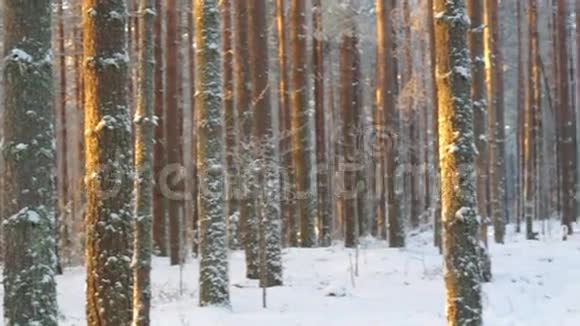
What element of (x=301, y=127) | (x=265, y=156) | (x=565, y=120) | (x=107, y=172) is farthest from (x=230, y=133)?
(x=565, y=120)

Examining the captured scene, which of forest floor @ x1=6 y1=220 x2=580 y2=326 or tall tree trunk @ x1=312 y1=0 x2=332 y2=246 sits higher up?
tall tree trunk @ x1=312 y1=0 x2=332 y2=246

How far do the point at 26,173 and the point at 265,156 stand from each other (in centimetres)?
820

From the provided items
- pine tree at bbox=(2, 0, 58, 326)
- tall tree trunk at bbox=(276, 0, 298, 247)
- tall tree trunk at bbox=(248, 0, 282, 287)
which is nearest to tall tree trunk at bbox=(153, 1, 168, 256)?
tall tree trunk at bbox=(276, 0, 298, 247)

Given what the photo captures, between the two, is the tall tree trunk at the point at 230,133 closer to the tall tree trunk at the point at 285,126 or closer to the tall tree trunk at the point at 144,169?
the tall tree trunk at the point at 285,126

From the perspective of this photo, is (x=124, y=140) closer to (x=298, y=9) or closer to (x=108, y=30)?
(x=108, y=30)

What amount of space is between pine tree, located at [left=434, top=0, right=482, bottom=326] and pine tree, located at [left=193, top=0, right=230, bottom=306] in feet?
14.2

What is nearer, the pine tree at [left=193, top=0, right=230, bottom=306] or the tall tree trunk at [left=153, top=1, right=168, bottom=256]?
the pine tree at [left=193, top=0, right=230, bottom=306]

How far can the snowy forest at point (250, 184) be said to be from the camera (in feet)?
17.0

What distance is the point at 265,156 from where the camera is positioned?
1317cm

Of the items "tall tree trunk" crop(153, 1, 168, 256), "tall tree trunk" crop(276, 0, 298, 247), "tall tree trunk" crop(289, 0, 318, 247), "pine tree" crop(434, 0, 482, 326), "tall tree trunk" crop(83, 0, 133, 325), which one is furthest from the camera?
"tall tree trunk" crop(276, 0, 298, 247)

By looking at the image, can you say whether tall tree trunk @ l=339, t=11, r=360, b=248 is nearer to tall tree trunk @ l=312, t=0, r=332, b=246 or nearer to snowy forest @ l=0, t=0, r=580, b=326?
snowy forest @ l=0, t=0, r=580, b=326

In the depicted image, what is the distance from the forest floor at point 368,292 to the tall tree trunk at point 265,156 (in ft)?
2.07

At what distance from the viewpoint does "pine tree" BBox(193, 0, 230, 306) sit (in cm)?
1125

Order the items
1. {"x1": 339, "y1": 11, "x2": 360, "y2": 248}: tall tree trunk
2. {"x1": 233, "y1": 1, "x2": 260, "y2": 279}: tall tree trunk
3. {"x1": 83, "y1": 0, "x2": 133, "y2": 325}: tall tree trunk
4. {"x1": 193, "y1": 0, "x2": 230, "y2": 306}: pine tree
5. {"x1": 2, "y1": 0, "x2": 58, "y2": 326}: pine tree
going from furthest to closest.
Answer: {"x1": 339, "y1": 11, "x2": 360, "y2": 248}: tall tree trunk, {"x1": 233, "y1": 1, "x2": 260, "y2": 279}: tall tree trunk, {"x1": 193, "y1": 0, "x2": 230, "y2": 306}: pine tree, {"x1": 83, "y1": 0, "x2": 133, "y2": 325}: tall tree trunk, {"x1": 2, "y1": 0, "x2": 58, "y2": 326}: pine tree
